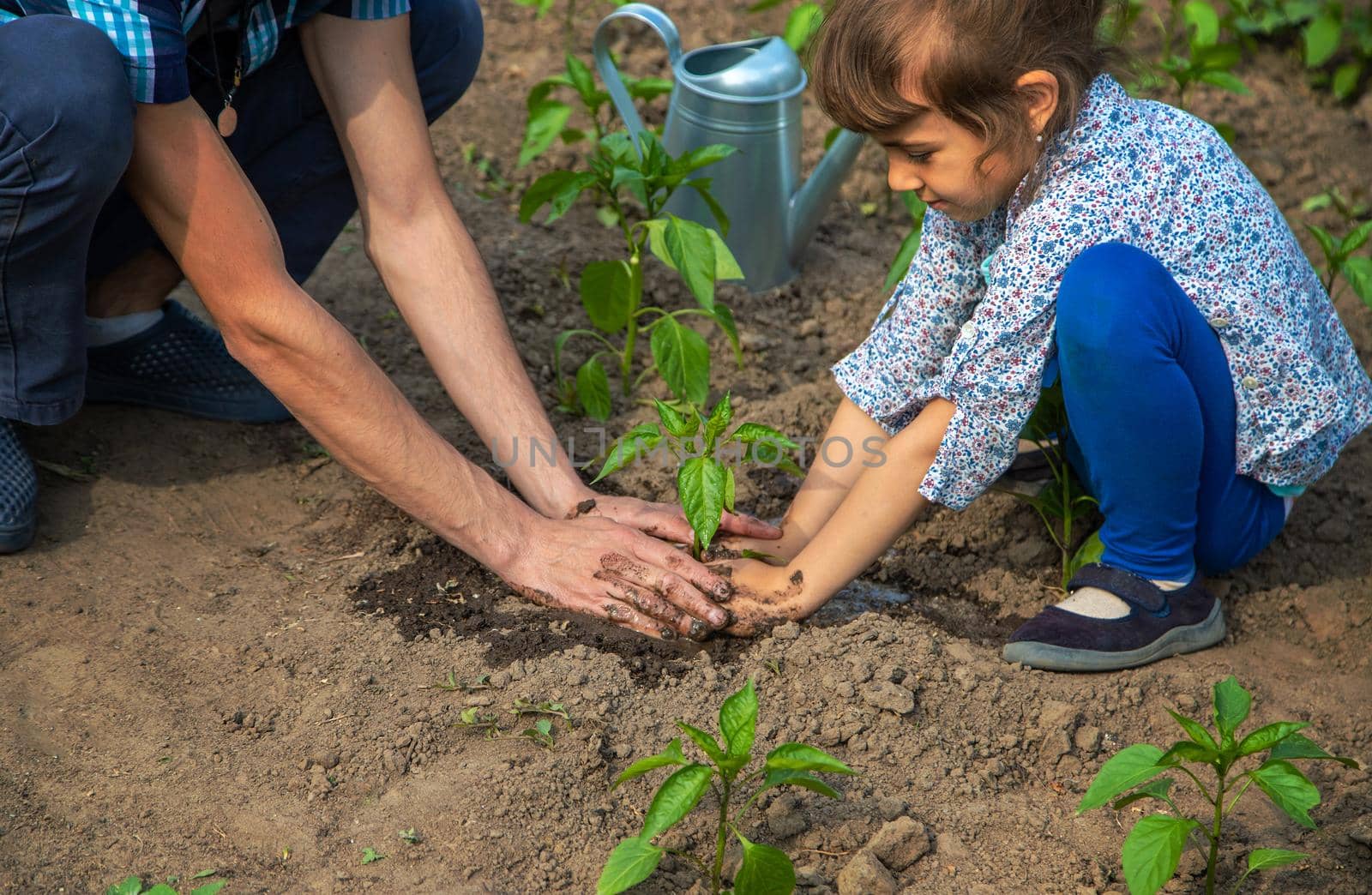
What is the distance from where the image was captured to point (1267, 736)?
58.9 inches

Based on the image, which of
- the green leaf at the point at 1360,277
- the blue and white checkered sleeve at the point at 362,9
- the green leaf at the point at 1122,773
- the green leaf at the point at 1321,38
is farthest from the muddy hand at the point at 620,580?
the green leaf at the point at 1321,38

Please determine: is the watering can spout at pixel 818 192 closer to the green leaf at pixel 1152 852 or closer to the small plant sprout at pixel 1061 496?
the small plant sprout at pixel 1061 496

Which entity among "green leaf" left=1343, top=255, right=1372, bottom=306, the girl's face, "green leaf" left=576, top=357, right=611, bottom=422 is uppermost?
the girl's face

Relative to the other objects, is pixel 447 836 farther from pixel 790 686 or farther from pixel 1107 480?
pixel 1107 480

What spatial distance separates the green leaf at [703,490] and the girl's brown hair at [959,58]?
563 millimetres

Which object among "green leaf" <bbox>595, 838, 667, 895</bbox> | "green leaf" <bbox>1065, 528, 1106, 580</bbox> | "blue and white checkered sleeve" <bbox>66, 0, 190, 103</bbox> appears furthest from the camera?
"green leaf" <bbox>1065, 528, 1106, 580</bbox>

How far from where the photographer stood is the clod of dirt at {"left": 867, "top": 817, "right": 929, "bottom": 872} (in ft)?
5.40

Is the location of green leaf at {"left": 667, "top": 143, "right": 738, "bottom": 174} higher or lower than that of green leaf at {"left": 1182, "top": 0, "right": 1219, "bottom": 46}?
lower

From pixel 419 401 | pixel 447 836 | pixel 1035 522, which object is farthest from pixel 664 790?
pixel 419 401

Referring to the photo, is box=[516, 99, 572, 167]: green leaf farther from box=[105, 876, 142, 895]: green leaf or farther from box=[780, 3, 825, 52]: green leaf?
box=[105, 876, 142, 895]: green leaf

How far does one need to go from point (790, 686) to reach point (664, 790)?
50cm

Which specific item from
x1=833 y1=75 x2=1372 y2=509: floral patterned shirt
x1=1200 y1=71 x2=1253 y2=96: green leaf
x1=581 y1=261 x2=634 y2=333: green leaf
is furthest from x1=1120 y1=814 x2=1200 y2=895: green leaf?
x1=1200 y1=71 x2=1253 y2=96: green leaf

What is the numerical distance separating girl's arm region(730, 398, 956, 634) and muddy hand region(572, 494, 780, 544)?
0.31ft

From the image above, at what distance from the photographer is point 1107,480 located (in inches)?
79.6
